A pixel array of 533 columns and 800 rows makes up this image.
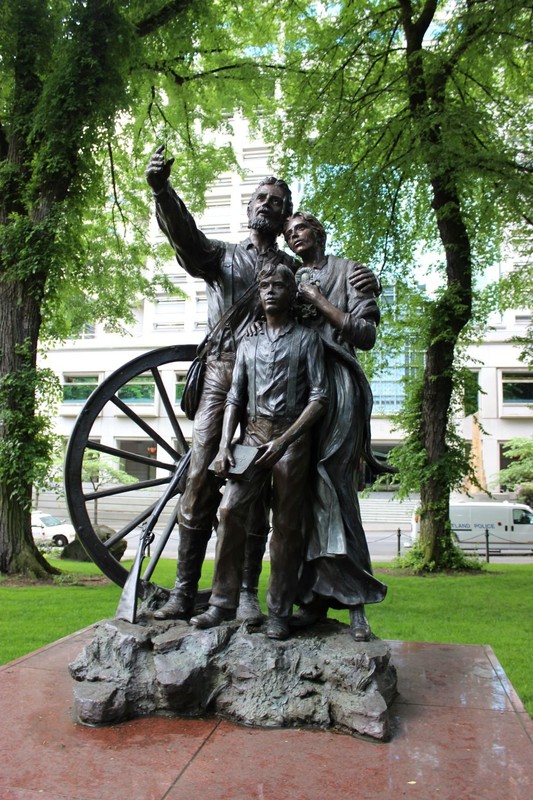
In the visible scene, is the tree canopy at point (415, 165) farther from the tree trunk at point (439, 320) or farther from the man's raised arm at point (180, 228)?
the man's raised arm at point (180, 228)

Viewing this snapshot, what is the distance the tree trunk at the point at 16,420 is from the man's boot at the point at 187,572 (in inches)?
243

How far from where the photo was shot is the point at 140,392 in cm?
3306

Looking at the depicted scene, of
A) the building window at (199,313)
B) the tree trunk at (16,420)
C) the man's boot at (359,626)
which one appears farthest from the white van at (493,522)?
the man's boot at (359,626)

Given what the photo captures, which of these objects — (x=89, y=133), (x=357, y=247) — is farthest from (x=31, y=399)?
(x=357, y=247)

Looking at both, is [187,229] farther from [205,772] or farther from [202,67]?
[202,67]

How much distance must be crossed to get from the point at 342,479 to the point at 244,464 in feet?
1.87

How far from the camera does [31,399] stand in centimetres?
943

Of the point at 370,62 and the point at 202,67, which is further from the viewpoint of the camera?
the point at 202,67

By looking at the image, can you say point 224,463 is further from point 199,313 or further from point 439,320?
point 199,313

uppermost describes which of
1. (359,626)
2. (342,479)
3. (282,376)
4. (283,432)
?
(282,376)

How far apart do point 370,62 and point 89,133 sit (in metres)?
5.81

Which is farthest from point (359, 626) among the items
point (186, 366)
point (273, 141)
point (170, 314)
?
point (170, 314)

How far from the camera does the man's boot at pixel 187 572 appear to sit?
11.5 ft

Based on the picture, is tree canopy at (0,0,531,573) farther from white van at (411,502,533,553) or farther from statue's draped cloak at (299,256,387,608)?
white van at (411,502,533,553)
